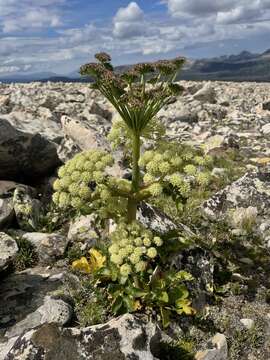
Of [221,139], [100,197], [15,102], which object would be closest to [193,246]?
[100,197]

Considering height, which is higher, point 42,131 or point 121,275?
point 42,131

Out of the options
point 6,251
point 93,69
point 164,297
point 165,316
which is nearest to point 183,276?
point 164,297

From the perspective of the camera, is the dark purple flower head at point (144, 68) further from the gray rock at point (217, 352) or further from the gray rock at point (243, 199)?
the gray rock at point (243, 199)

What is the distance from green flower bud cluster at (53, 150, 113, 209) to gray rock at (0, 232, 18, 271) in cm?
205

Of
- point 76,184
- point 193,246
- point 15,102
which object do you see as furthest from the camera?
point 15,102

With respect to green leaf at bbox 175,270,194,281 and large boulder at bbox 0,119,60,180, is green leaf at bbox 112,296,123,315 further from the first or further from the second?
large boulder at bbox 0,119,60,180

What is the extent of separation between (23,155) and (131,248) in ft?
23.8

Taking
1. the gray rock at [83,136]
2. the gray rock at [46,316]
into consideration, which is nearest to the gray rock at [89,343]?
the gray rock at [46,316]

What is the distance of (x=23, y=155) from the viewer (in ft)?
47.9

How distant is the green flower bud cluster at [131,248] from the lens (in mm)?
8289

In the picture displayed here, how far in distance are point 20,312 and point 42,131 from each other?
9.80 meters

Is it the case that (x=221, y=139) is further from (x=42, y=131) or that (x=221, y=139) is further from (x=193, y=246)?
(x=193, y=246)

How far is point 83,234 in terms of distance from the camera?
11625mm

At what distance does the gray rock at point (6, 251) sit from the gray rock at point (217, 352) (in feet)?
12.8
